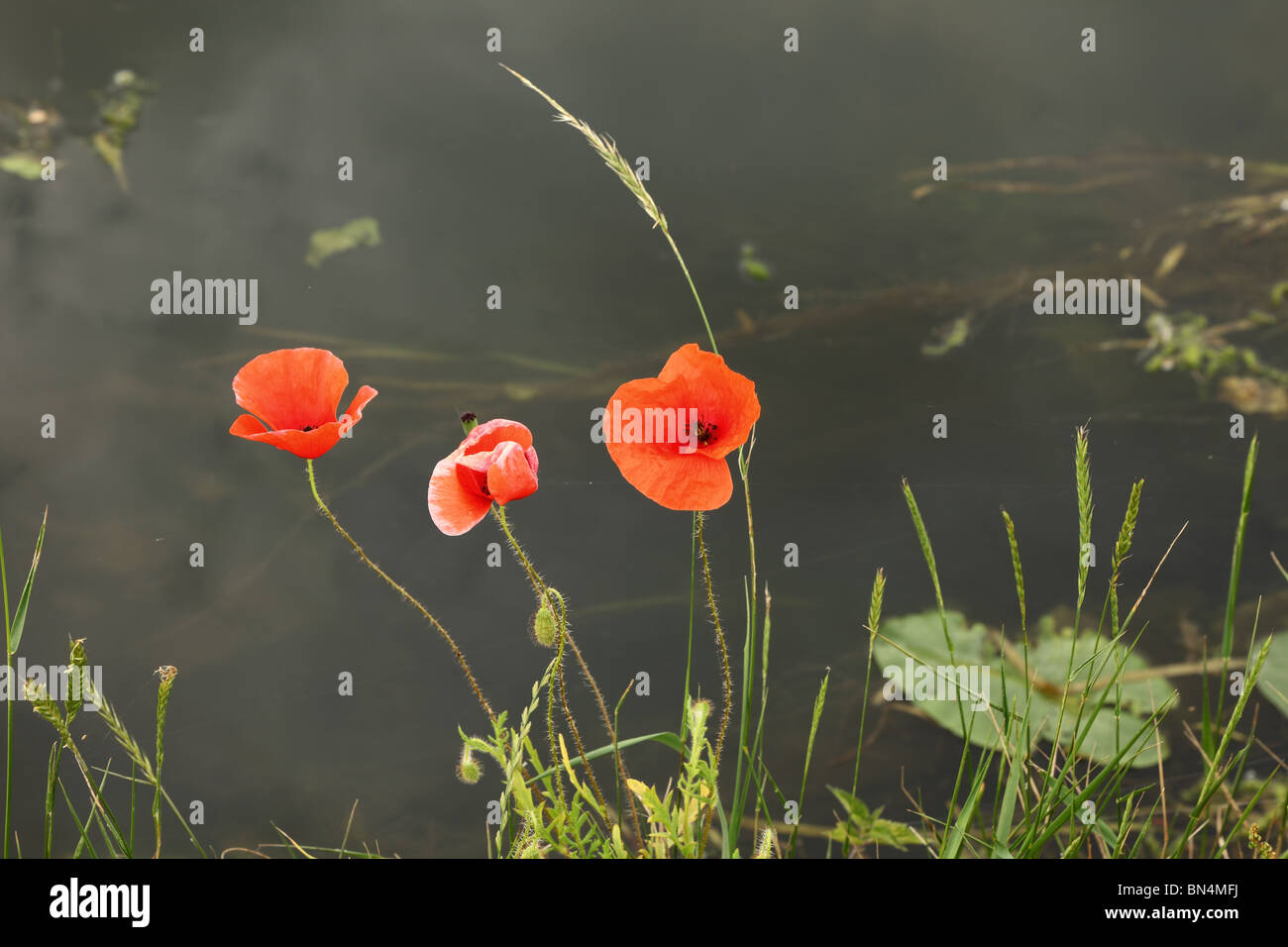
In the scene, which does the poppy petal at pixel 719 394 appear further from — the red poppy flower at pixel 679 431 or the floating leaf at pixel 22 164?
the floating leaf at pixel 22 164

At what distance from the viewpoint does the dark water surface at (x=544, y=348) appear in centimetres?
110

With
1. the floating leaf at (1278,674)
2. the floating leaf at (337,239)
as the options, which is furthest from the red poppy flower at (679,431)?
the floating leaf at (1278,674)

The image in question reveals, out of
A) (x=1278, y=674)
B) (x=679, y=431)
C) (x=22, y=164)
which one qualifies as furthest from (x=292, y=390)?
(x=1278, y=674)

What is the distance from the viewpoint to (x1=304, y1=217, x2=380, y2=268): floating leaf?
1105 mm

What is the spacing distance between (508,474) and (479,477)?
0.03 metres

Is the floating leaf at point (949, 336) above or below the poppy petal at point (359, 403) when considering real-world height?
above

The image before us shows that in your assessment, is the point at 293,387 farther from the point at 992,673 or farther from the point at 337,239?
the point at 992,673

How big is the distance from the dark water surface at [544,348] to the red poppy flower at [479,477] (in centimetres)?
56

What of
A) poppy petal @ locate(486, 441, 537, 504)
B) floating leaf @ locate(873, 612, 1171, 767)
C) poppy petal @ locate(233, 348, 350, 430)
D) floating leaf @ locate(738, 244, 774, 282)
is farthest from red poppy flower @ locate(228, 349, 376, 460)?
floating leaf @ locate(873, 612, 1171, 767)

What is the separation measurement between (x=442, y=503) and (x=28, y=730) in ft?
3.13

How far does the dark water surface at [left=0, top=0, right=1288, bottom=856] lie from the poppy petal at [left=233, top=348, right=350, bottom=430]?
1.74ft

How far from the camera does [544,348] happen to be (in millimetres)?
1121

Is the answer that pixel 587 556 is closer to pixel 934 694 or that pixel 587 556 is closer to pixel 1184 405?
pixel 934 694

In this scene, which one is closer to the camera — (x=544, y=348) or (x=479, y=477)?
(x=479, y=477)
